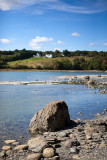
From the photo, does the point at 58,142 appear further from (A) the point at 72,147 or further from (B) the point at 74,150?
(B) the point at 74,150

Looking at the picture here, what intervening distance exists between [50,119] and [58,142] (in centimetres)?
299

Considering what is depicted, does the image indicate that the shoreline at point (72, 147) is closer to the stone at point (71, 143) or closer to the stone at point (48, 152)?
the stone at point (71, 143)

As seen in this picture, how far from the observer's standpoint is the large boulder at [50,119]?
16617 mm

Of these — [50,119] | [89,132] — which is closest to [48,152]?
[89,132]

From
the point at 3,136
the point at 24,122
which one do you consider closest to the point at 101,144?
the point at 3,136

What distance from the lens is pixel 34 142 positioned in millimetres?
13109

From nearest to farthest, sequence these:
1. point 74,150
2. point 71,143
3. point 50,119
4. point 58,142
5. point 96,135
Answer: point 74,150 < point 71,143 < point 58,142 < point 96,135 < point 50,119

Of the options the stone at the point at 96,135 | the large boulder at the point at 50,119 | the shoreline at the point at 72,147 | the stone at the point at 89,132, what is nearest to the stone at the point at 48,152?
the shoreline at the point at 72,147

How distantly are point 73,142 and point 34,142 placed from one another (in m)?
2.30

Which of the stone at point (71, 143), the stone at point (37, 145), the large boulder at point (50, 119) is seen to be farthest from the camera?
the large boulder at point (50, 119)

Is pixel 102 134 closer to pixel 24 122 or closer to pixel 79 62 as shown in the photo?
pixel 24 122

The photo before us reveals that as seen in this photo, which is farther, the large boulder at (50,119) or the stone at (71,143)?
the large boulder at (50,119)

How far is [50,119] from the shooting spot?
16.7 m

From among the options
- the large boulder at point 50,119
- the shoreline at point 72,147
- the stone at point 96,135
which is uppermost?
the large boulder at point 50,119
